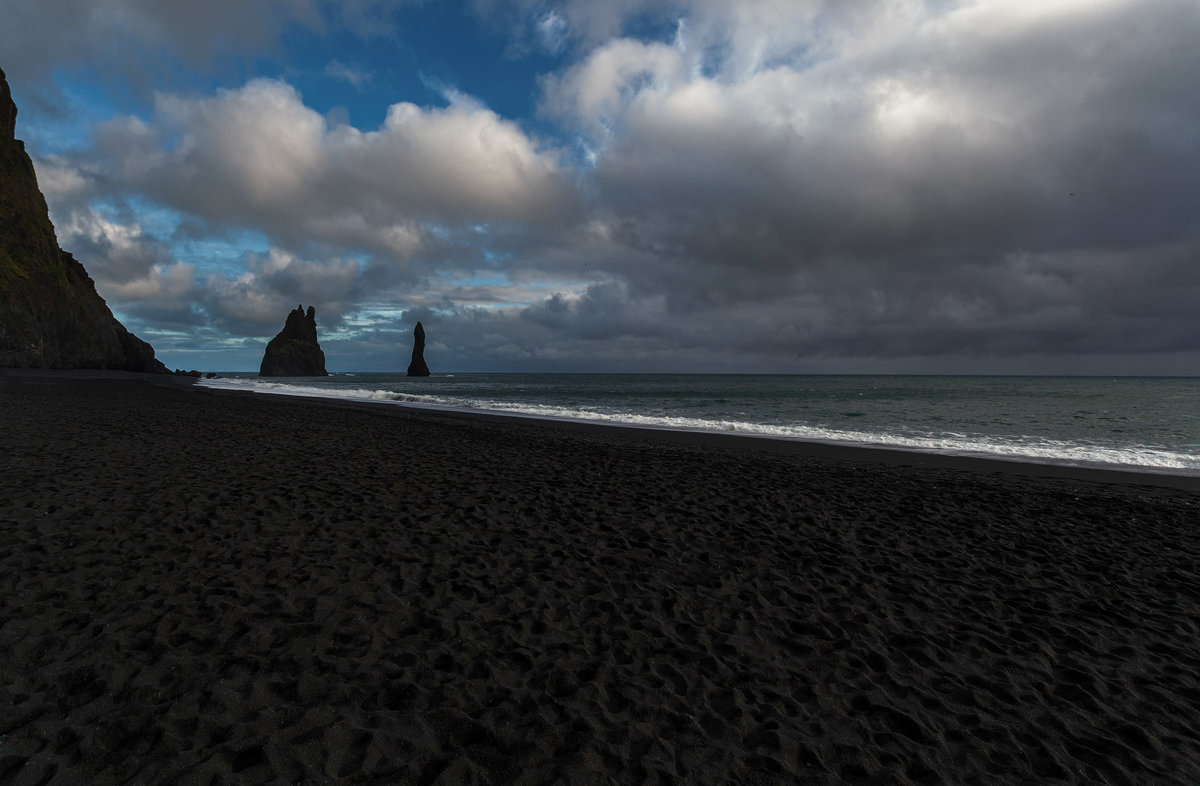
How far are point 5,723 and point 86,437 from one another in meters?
16.3

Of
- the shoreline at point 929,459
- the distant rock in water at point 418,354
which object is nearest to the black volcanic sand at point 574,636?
the shoreline at point 929,459

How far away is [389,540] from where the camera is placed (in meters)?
8.07

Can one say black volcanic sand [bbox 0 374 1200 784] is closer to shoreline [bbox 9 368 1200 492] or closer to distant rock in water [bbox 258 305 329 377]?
shoreline [bbox 9 368 1200 492]

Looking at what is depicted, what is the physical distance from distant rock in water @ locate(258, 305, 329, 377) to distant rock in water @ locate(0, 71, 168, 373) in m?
92.2

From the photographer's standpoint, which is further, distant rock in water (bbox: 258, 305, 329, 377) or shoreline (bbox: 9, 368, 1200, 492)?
distant rock in water (bbox: 258, 305, 329, 377)

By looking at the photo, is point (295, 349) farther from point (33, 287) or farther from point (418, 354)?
point (33, 287)

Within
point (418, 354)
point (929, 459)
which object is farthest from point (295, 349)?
point (929, 459)

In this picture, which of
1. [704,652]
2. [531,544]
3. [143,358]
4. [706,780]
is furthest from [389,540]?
[143,358]

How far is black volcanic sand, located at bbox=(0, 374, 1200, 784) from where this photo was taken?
389 centimetres

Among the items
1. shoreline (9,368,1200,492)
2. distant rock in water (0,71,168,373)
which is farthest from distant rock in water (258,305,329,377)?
shoreline (9,368,1200,492)

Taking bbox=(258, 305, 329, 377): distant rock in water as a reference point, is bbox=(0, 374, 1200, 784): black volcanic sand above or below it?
below

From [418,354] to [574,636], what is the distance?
183785mm

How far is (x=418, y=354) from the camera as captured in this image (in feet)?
583

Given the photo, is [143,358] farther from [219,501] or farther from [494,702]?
[494,702]
